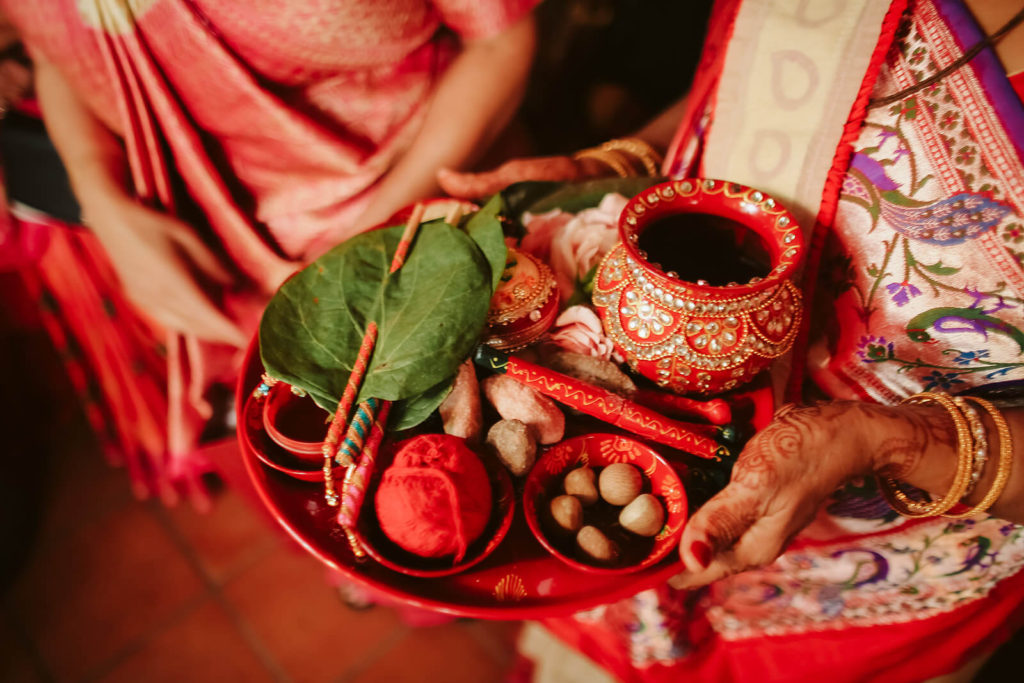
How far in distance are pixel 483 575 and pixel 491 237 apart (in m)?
0.36

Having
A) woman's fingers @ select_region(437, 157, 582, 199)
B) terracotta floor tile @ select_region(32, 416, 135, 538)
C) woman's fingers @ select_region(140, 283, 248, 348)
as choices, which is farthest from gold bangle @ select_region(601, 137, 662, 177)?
terracotta floor tile @ select_region(32, 416, 135, 538)

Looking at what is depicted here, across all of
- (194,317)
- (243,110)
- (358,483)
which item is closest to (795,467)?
(358,483)

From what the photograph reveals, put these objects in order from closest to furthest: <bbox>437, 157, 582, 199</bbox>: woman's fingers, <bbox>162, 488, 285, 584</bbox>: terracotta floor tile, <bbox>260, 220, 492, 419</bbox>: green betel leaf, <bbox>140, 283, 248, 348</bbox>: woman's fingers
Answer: <bbox>260, 220, 492, 419</bbox>: green betel leaf → <bbox>437, 157, 582, 199</bbox>: woman's fingers → <bbox>140, 283, 248, 348</bbox>: woman's fingers → <bbox>162, 488, 285, 584</bbox>: terracotta floor tile

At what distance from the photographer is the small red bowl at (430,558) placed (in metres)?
0.54

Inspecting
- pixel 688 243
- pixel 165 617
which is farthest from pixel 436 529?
Answer: pixel 165 617

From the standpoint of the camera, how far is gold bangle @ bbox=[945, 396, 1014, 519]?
0.58m

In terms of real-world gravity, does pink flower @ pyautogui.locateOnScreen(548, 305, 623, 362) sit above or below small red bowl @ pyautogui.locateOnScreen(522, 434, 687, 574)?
above

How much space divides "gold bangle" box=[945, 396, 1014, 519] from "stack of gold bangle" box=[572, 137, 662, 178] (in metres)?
0.55

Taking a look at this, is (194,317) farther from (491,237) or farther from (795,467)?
(795,467)

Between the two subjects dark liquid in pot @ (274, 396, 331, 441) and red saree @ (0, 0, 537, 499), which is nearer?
dark liquid in pot @ (274, 396, 331, 441)

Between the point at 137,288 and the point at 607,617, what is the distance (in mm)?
964

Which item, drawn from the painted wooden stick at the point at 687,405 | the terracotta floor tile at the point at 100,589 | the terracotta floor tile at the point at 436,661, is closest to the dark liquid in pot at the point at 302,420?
the painted wooden stick at the point at 687,405

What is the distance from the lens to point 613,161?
3.06 feet

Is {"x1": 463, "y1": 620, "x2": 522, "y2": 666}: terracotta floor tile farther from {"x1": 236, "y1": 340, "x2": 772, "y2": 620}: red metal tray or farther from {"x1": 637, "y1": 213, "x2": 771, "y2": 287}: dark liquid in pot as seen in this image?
→ {"x1": 637, "y1": 213, "x2": 771, "y2": 287}: dark liquid in pot
